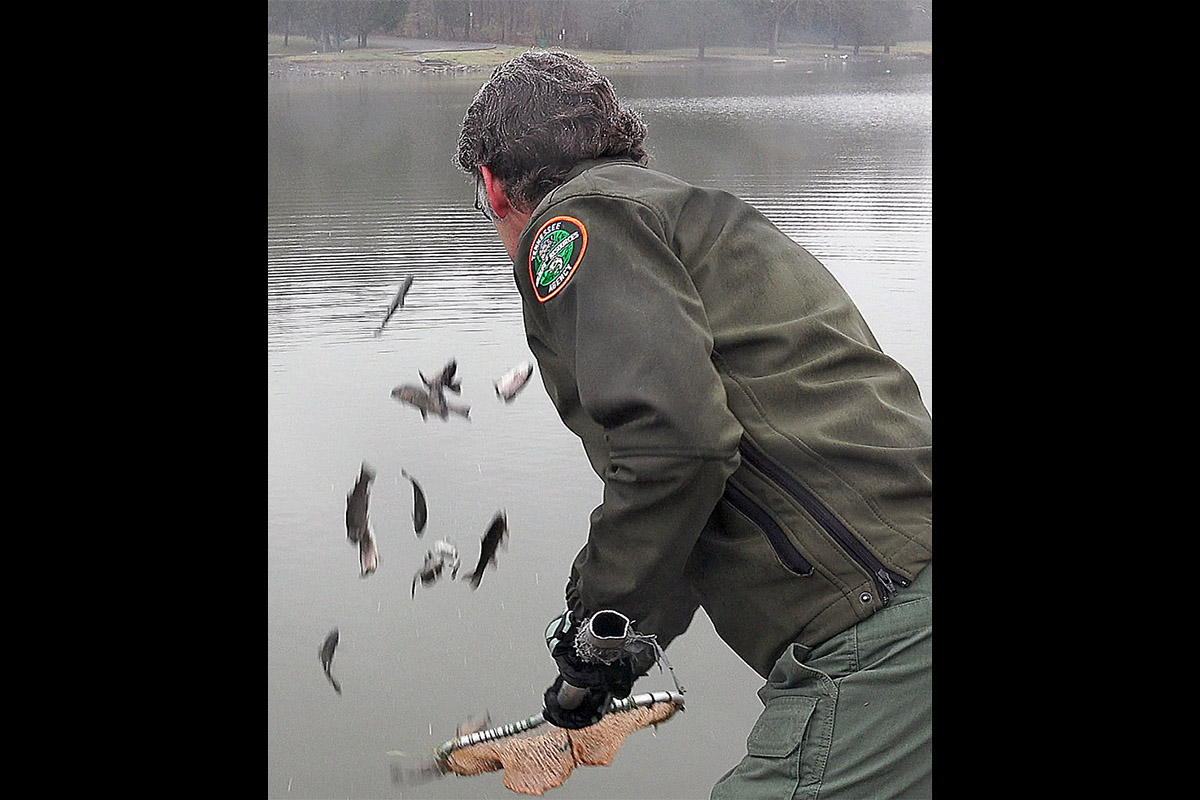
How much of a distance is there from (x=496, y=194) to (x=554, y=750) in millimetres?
1094

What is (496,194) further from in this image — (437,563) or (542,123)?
(437,563)

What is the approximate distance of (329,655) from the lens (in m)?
3.57

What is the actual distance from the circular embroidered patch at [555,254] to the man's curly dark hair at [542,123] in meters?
Answer: 0.24

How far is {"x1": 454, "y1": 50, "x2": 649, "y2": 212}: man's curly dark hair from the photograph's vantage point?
6.29 ft

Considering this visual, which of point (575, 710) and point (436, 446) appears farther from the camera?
point (436, 446)

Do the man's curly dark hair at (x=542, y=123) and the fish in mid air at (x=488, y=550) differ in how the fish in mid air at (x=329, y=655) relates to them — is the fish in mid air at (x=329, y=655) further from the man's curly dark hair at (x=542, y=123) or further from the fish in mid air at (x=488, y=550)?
the man's curly dark hair at (x=542, y=123)

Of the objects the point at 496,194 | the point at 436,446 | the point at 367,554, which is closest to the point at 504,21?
the point at 436,446

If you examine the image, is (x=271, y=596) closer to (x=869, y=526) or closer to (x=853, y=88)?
(x=869, y=526)

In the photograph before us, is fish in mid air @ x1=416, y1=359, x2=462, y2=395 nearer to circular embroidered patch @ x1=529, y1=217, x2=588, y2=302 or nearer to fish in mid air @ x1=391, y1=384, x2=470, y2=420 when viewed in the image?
fish in mid air @ x1=391, y1=384, x2=470, y2=420

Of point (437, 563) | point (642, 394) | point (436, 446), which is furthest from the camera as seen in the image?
point (436, 446)

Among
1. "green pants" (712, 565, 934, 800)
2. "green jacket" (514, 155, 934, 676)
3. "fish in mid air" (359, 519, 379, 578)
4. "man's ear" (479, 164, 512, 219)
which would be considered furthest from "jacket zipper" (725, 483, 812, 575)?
"fish in mid air" (359, 519, 379, 578)

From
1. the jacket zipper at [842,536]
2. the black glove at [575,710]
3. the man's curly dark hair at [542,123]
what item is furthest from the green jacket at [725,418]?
the black glove at [575,710]

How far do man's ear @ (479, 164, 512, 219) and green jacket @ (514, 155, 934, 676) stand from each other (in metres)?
0.24

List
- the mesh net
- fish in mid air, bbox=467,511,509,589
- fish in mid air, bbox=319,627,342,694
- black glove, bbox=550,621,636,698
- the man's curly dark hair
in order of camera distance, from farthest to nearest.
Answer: fish in mid air, bbox=467,511,509,589 < fish in mid air, bbox=319,627,342,694 < the mesh net < the man's curly dark hair < black glove, bbox=550,621,636,698
